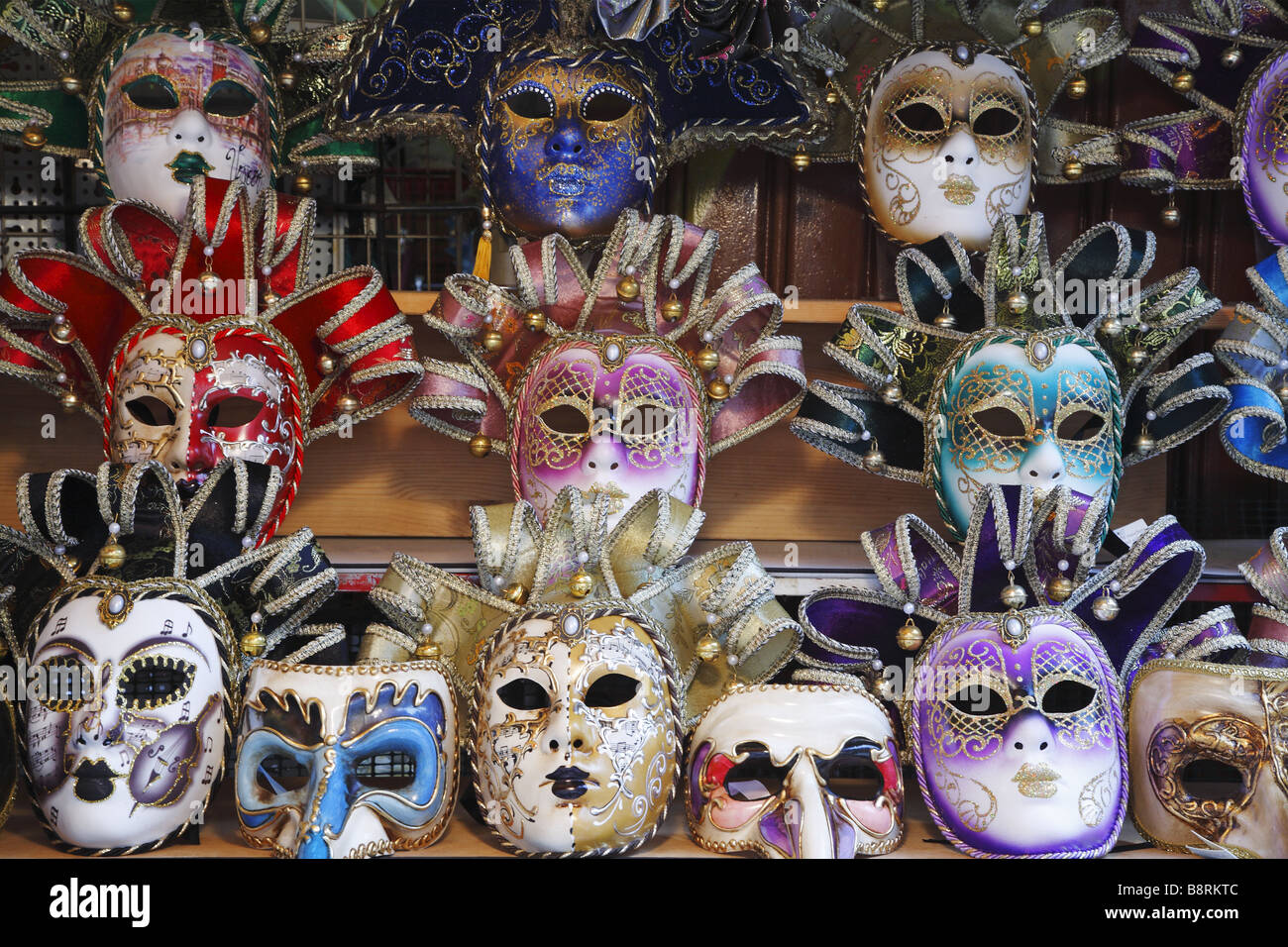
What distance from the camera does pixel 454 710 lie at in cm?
170

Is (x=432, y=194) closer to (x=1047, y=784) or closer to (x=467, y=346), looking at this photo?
(x=467, y=346)

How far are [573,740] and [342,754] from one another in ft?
0.86

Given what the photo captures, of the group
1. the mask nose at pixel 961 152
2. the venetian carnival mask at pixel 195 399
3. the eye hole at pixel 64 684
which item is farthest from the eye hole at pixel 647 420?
the eye hole at pixel 64 684

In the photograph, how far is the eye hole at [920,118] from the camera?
7.15 feet

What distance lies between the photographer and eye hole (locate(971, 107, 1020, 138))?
2133 mm

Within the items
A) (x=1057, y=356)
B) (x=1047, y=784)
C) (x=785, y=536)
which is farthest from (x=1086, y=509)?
(x=785, y=536)

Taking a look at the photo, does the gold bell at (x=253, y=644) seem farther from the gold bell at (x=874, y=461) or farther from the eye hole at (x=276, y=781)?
the gold bell at (x=874, y=461)

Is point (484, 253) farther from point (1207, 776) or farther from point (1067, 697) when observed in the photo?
point (1207, 776)

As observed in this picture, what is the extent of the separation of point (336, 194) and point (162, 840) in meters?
1.11

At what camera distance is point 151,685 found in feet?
5.42

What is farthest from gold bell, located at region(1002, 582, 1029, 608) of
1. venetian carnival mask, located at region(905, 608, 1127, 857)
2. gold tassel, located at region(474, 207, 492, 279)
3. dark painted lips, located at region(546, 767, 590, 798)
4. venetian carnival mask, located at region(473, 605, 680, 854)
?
gold tassel, located at region(474, 207, 492, 279)

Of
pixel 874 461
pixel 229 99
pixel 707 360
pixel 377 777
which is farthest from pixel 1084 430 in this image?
pixel 229 99

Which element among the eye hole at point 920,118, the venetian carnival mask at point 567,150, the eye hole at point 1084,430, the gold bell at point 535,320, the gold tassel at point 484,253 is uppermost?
the eye hole at point 920,118

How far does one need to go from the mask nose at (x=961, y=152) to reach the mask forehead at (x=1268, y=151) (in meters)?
0.43
